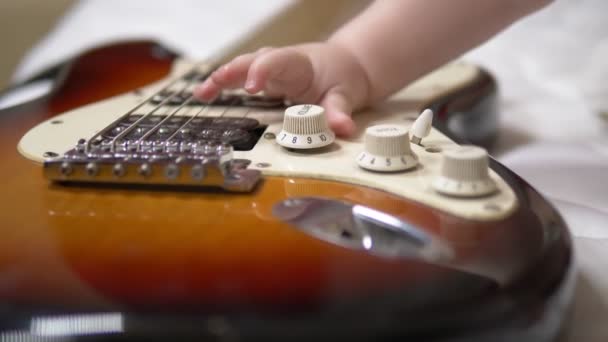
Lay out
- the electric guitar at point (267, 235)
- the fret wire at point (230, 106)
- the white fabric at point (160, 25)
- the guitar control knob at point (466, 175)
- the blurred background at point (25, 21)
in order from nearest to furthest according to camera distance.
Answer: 1. the electric guitar at point (267, 235)
2. the guitar control knob at point (466, 175)
3. the fret wire at point (230, 106)
4. the white fabric at point (160, 25)
5. the blurred background at point (25, 21)

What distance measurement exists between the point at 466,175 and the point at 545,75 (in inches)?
22.3

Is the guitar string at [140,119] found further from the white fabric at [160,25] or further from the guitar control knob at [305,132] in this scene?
the white fabric at [160,25]

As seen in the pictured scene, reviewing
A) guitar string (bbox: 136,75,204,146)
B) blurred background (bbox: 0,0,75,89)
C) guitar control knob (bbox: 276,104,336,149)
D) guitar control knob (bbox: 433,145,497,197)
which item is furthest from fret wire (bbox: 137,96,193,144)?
blurred background (bbox: 0,0,75,89)

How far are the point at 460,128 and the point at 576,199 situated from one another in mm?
176

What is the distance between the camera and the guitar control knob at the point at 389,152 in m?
0.49

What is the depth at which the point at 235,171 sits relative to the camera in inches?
19.8

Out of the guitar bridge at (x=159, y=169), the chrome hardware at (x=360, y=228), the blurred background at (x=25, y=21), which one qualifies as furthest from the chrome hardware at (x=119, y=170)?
the blurred background at (x=25, y=21)

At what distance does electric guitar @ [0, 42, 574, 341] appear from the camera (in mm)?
342

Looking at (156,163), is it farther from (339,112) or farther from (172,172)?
(339,112)

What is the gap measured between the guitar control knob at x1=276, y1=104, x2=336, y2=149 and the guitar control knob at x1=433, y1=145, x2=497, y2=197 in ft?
0.40

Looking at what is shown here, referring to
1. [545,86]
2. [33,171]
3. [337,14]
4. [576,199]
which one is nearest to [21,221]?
[33,171]

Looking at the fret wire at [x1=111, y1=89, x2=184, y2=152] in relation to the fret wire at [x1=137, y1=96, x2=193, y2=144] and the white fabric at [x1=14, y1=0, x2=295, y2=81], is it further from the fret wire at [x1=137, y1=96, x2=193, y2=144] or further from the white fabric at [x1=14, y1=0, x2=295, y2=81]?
the white fabric at [x1=14, y1=0, x2=295, y2=81]

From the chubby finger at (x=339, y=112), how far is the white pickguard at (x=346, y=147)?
0.01 metres

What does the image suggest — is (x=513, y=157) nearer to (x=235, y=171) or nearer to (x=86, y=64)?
(x=235, y=171)
